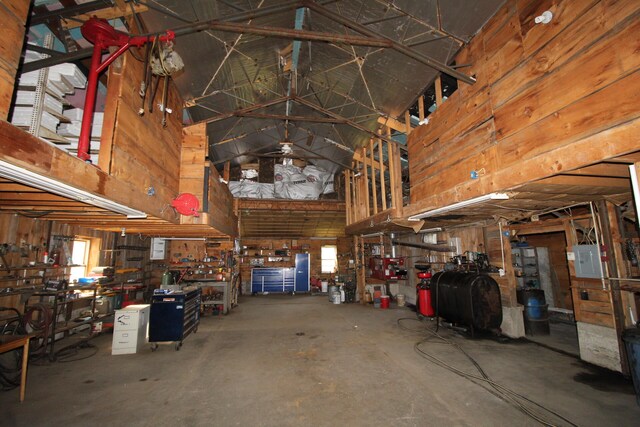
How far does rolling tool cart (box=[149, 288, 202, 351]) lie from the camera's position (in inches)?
231

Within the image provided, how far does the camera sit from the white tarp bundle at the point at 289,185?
1187 centimetres

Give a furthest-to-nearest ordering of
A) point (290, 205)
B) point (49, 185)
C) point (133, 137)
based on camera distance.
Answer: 1. point (290, 205)
2. point (133, 137)
3. point (49, 185)

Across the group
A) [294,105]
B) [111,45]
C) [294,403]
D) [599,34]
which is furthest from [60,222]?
[599,34]

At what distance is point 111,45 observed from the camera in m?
3.39

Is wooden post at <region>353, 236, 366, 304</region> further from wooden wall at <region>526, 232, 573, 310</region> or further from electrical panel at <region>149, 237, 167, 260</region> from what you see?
electrical panel at <region>149, 237, 167, 260</region>

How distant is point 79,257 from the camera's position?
6887 millimetres

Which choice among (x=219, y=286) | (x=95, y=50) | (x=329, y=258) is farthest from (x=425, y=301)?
(x=95, y=50)

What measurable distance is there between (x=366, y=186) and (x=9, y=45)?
7.80 m

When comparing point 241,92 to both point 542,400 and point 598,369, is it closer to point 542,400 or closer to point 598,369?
point 542,400

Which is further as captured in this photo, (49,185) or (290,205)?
(290,205)

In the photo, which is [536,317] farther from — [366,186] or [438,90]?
[438,90]

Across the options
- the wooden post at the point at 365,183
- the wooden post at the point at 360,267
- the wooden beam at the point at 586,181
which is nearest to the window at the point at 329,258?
the wooden post at the point at 360,267

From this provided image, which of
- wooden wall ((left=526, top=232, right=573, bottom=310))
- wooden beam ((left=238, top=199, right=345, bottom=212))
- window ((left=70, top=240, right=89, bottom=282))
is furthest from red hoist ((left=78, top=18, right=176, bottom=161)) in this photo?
wooden wall ((left=526, top=232, right=573, bottom=310))

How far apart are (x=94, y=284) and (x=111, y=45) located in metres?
5.09
